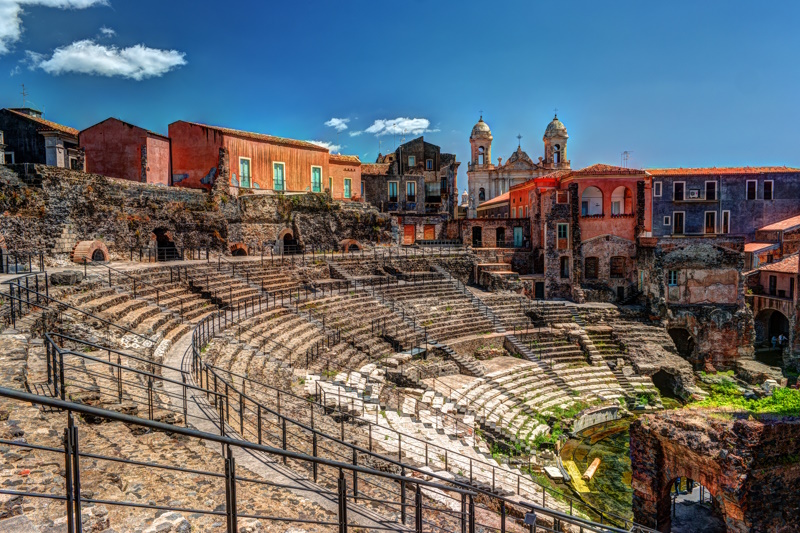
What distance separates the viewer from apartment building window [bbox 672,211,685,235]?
35719mm

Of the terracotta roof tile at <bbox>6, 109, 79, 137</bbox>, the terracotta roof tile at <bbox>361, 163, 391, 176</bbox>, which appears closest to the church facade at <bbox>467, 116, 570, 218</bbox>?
the terracotta roof tile at <bbox>361, 163, 391, 176</bbox>

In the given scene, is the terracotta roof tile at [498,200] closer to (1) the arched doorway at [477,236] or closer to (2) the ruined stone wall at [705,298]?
(1) the arched doorway at [477,236]

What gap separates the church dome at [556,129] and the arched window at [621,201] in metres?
16.6

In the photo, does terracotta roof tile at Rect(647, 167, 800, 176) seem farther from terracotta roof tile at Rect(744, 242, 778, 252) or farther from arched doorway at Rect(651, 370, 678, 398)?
arched doorway at Rect(651, 370, 678, 398)

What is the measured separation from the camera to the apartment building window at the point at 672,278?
28.0m

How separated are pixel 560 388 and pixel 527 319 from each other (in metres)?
5.52

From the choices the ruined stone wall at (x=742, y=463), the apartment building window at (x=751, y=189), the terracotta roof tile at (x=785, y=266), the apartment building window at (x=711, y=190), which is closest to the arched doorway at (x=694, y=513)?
the ruined stone wall at (x=742, y=463)

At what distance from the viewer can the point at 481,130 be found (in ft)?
164

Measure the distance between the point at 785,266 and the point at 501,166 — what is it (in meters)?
26.1

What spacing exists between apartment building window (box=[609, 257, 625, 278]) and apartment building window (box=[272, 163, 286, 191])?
784 inches

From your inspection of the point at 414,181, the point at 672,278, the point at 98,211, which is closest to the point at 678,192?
the point at 672,278

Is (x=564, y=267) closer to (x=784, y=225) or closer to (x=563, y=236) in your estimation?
(x=563, y=236)

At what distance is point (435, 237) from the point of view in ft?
125

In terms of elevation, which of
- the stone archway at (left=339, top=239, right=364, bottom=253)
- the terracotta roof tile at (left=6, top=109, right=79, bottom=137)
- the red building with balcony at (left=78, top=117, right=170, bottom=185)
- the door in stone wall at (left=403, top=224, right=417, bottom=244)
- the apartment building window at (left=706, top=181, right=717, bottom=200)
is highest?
the terracotta roof tile at (left=6, top=109, right=79, bottom=137)
